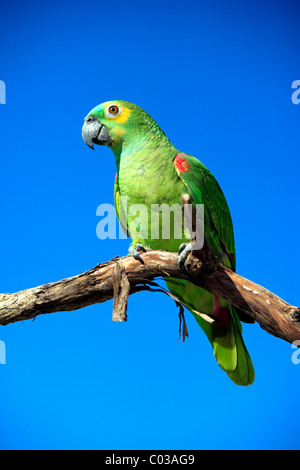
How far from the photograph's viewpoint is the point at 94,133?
12.1ft

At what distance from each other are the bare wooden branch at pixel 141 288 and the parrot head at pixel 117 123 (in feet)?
3.75

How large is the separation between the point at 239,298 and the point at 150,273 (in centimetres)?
69

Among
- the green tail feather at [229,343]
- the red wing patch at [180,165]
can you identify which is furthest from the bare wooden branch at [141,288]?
the red wing patch at [180,165]

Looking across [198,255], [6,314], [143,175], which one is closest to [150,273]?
[198,255]

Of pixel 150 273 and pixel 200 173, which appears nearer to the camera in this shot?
pixel 150 273

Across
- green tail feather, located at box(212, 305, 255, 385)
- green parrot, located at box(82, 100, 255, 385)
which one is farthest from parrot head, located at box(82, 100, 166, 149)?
green tail feather, located at box(212, 305, 255, 385)

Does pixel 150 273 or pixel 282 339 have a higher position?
pixel 150 273

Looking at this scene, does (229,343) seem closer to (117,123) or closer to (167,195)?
(167,195)

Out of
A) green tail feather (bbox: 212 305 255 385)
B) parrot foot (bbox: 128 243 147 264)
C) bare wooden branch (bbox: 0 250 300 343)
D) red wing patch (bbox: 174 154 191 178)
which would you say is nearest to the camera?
bare wooden branch (bbox: 0 250 300 343)

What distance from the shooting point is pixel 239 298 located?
2.96m

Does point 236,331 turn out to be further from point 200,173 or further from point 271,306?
point 200,173

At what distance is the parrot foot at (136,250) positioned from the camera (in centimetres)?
315

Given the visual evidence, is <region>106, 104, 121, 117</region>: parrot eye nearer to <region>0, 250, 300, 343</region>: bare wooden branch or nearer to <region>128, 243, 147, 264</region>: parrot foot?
<region>128, 243, 147, 264</region>: parrot foot

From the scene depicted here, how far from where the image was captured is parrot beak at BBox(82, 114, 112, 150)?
12.1 ft
